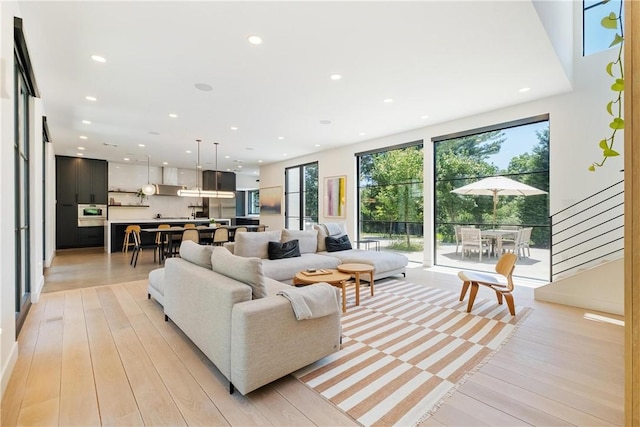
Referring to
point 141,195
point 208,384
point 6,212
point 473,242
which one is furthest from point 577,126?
point 141,195

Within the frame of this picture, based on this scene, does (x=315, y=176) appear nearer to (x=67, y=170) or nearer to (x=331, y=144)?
(x=331, y=144)

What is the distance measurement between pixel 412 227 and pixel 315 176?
3669mm

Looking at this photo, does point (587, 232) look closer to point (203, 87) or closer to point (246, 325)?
point (246, 325)

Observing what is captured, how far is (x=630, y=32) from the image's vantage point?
59cm

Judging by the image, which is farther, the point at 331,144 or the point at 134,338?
the point at 331,144

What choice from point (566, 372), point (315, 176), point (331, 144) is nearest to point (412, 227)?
point (331, 144)

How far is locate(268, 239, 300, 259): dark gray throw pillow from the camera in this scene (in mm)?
4801

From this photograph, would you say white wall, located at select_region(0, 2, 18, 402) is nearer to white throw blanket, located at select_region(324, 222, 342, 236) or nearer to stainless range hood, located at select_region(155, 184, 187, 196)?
white throw blanket, located at select_region(324, 222, 342, 236)

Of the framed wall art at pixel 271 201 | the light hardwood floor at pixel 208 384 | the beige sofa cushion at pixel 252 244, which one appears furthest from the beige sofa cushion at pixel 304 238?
the framed wall art at pixel 271 201

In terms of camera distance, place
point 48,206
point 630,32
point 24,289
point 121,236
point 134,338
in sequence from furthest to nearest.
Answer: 1. point 121,236
2. point 48,206
3. point 24,289
4. point 134,338
5. point 630,32

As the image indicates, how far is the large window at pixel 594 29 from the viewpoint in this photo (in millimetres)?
4438

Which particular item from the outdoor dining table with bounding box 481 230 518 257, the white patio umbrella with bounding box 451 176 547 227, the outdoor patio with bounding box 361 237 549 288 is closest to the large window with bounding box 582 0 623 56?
the white patio umbrella with bounding box 451 176 547 227

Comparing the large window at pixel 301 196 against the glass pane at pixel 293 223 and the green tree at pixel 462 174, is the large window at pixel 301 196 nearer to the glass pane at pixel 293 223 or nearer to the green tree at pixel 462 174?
the glass pane at pixel 293 223

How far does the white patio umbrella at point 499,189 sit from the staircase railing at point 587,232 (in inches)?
22.7
